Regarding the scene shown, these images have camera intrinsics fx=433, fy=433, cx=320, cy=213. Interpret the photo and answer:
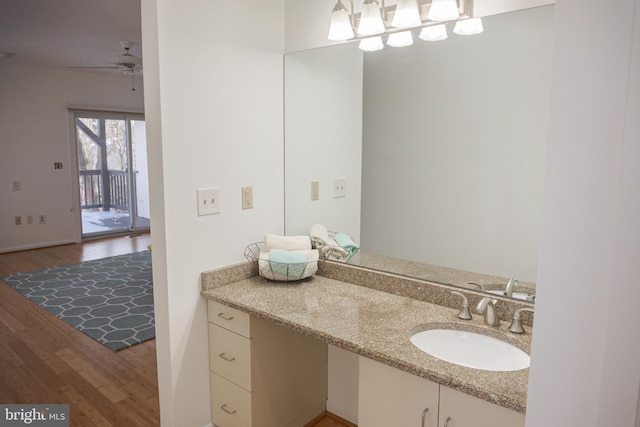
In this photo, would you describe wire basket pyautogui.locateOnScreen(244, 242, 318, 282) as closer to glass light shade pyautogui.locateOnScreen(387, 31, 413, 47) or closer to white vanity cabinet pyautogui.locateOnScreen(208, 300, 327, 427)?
white vanity cabinet pyautogui.locateOnScreen(208, 300, 327, 427)

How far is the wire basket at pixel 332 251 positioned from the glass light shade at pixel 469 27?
1.08m

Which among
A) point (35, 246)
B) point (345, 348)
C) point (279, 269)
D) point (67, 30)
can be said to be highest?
point (67, 30)

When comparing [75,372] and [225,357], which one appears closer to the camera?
[225,357]

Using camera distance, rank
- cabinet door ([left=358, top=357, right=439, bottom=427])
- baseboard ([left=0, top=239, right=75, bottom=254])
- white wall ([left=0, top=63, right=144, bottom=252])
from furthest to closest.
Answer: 1. baseboard ([left=0, top=239, right=75, bottom=254])
2. white wall ([left=0, top=63, right=144, bottom=252])
3. cabinet door ([left=358, top=357, right=439, bottom=427])

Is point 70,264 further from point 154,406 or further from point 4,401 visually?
point 154,406

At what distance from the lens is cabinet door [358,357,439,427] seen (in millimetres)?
1308

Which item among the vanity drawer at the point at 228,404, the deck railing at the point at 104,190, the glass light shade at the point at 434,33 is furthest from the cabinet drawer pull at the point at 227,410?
the deck railing at the point at 104,190

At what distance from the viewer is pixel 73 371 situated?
9.02 ft

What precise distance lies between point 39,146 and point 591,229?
23.0 ft

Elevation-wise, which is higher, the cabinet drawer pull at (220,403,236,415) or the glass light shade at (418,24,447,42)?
the glass light shade at (418,24,447,42)

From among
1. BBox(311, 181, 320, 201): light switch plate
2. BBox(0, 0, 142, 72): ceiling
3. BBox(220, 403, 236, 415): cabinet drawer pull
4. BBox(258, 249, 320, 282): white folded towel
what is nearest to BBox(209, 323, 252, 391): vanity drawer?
BBox(220, 403, 236, 415): cabinet drawer pull

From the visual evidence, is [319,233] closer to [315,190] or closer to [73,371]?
[315,190]

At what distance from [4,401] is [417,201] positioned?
8.13ft

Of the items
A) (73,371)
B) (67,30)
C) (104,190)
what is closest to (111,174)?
(104,190)
